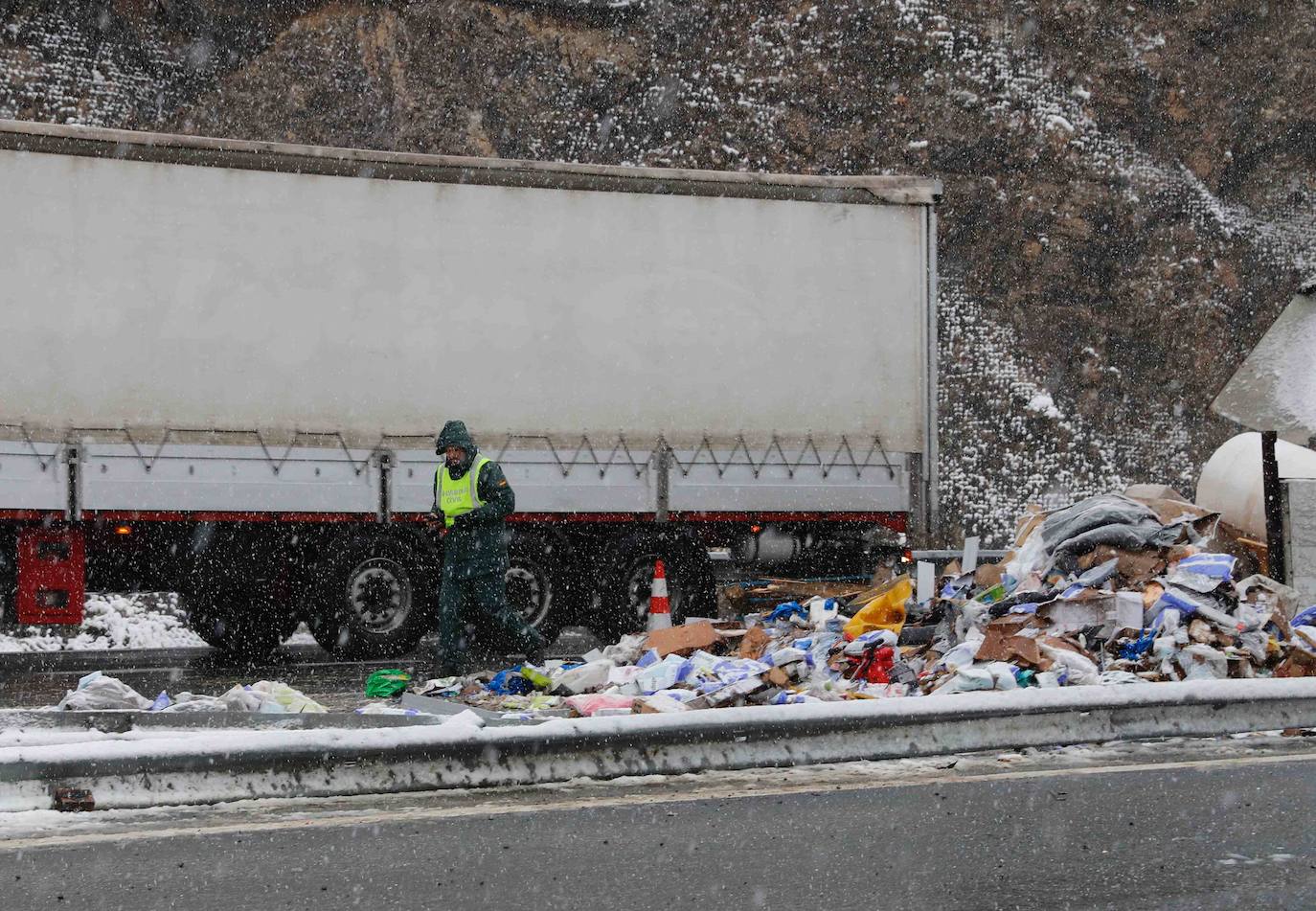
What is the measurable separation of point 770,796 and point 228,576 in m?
8.49

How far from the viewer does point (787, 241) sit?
1534 cm

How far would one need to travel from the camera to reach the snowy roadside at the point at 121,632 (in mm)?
16141

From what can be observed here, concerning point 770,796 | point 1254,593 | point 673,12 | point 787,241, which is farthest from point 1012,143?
point 770,796

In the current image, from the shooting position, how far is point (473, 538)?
36.3 ft

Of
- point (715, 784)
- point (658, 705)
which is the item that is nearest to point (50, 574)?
point (658, 705)

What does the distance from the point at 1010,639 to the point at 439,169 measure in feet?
24.3

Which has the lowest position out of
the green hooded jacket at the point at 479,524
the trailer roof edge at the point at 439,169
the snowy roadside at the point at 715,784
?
the snowy roadside at the point at 715,784

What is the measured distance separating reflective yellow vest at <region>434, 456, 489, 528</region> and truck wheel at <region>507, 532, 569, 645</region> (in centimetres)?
306

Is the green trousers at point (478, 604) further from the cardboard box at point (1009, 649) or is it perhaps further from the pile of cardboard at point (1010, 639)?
the cardboard box at point (1009, 649)

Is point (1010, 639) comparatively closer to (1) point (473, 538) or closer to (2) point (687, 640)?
(2) point (687, 640)

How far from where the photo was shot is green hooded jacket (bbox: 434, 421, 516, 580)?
1100 cm

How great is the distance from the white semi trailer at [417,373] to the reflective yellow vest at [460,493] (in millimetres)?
2716

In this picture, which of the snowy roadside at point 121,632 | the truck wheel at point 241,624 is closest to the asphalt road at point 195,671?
the truck wheel at point 241,624

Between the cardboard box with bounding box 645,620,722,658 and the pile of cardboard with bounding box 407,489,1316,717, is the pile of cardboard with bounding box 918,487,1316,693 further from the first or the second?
the cardboard box with bounding box 645,620,722,658
